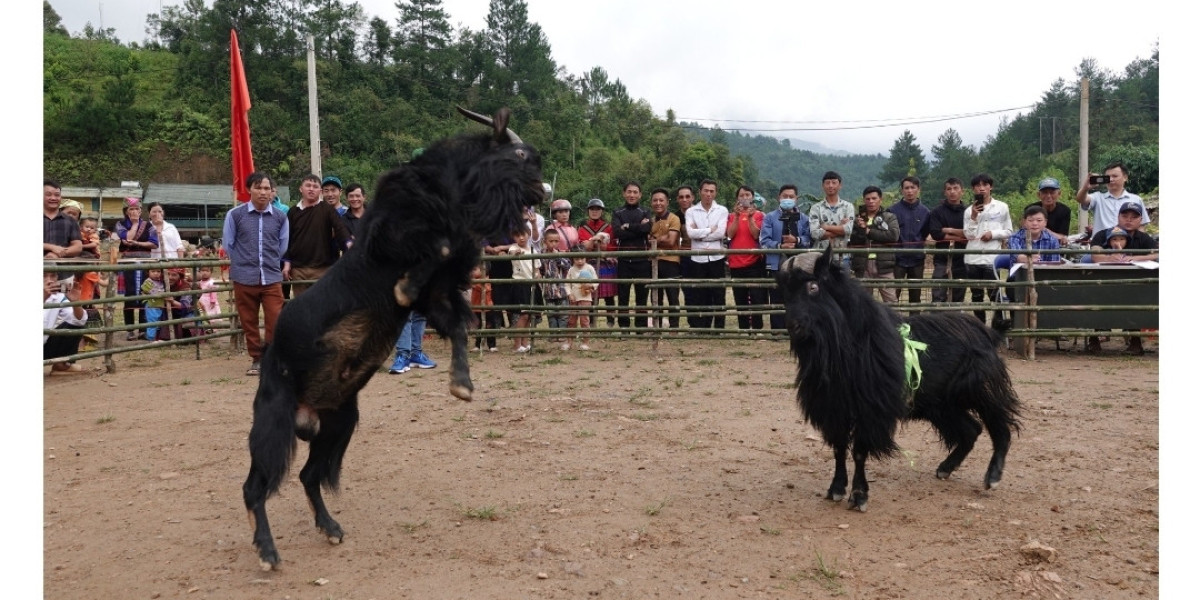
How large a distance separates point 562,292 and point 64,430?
5803mm

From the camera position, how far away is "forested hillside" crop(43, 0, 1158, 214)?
47.4 metres

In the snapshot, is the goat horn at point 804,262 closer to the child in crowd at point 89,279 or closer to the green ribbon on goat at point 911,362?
the green ribbon on goat at point 911,362

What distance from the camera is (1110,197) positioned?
10016 millimetres

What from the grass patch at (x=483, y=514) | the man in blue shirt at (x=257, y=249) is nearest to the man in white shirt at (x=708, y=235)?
the man in blue shirt at (x=257, y=249)

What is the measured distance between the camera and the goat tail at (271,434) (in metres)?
3.90

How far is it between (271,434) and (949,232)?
29.1 ft

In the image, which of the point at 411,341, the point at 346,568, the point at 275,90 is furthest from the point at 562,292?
the point at 275,90

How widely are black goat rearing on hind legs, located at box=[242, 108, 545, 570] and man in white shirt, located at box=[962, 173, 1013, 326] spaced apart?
7.64 meters

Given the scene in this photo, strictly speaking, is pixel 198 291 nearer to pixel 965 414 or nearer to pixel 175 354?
pixel 175 354

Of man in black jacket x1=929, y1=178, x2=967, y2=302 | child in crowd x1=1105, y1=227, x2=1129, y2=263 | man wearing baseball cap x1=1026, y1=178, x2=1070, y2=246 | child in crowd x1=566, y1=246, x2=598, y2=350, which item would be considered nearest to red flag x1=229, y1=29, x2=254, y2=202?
child in crowd x1=566, y1=246, x2=598, y2=350

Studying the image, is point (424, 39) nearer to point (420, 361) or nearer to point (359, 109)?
point (359, 109)

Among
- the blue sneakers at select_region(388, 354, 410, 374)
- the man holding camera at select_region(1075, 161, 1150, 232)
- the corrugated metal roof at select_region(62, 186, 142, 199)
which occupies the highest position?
the corrugated metal roof at select_region(62, 186, 142, 199)

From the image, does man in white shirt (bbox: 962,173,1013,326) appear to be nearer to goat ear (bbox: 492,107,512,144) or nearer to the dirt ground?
the dirt ground

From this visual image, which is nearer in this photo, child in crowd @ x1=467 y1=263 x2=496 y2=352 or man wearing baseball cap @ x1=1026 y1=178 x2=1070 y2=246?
man wearing baseball cap @ x1=1026 y1=178 x2=1070 y2=246
